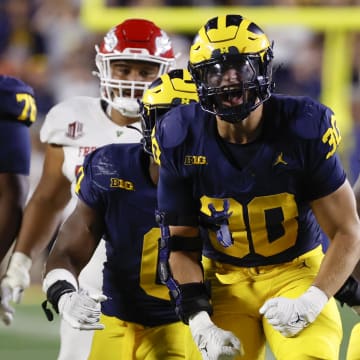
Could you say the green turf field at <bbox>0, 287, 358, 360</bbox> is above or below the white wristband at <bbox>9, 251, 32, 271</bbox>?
below

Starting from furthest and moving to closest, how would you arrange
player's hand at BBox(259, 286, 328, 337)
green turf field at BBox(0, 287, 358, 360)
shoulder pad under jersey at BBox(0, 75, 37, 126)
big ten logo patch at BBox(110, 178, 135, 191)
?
green turf field at BBox(0, 287, 358, 360) → shoulder pad under jersey at BBox(0, 75, 37, 126) → big ten logo patch at BBox(110, 178, 135, 191) → player's hand at BBox(259, 286, 328, 337)

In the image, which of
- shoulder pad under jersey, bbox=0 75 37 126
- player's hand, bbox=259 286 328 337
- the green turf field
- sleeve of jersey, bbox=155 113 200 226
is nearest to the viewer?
player's hand, bbox=259 286 328 337

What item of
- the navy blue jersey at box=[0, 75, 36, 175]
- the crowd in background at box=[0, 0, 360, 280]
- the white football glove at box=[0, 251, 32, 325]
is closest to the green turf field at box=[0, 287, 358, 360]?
the white football glove at box=[0, 251, 32, 325]

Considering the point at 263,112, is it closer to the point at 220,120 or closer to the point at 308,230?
the point at 220,120

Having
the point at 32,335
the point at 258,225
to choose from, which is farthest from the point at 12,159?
the point at 32,335

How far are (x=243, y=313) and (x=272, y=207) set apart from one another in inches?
11.3

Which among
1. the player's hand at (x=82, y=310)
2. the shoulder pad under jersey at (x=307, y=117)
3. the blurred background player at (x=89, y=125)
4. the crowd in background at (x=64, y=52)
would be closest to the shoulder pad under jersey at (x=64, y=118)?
the blurred background player at (x=89, y=125)

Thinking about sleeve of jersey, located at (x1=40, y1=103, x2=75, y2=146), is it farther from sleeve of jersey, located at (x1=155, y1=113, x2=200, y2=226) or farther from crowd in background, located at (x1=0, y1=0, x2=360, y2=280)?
crowd in background, located at (x1=0, y1=0, x2=360, y2=280)

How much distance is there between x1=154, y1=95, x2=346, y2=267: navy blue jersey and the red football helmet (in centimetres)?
94

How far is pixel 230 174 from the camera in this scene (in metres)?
2.77

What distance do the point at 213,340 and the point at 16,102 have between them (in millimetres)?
1256

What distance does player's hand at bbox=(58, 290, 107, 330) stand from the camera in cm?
287

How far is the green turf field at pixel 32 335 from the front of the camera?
4.73 metres

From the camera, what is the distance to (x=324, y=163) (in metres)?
2.73
